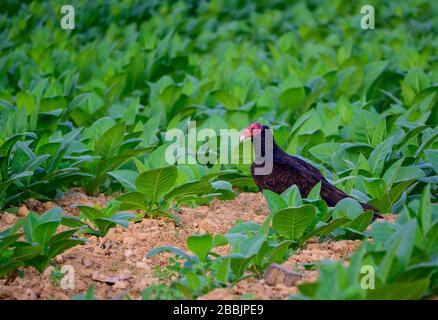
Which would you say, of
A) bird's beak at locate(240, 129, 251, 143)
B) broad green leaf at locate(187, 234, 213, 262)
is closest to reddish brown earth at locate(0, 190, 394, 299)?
broad green leaf at locate(187, 234, 213, 262)

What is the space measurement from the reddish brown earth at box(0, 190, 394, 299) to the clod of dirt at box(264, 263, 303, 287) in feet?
0.12

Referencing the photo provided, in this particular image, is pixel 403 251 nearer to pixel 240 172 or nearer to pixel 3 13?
pixel 240 172

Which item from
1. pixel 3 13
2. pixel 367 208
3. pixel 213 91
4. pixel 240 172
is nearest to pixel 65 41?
pixel 3 13

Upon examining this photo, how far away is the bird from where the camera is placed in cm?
484

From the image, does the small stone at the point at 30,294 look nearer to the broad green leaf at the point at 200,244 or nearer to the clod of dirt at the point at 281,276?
the broad green leaf at the point at 200,244

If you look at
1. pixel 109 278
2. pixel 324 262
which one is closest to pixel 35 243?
pixel 109 278

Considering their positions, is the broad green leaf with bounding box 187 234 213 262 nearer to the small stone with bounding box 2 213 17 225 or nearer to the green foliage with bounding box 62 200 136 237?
the green foliage with bounding box 62 200 136 237

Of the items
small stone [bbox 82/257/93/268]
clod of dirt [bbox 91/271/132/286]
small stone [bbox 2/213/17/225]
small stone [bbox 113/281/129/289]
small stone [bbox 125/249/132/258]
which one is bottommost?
small stone [bbox 113/281/129/289]

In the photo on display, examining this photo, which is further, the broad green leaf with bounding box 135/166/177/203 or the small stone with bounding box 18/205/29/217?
the small stone with bounding box 18/205/29/217

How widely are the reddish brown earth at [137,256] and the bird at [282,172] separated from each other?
186 millimetres

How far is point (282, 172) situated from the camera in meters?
5.18

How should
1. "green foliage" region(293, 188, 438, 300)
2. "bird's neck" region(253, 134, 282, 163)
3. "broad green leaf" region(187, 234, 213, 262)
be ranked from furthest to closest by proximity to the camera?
"bird's neck" region(253, 134, 282, 163)
"broad green leaf" region(187, 234, 213, 262)
"green foliage" region(293, 188, 438, 300)

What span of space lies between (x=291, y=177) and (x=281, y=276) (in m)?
1.43
